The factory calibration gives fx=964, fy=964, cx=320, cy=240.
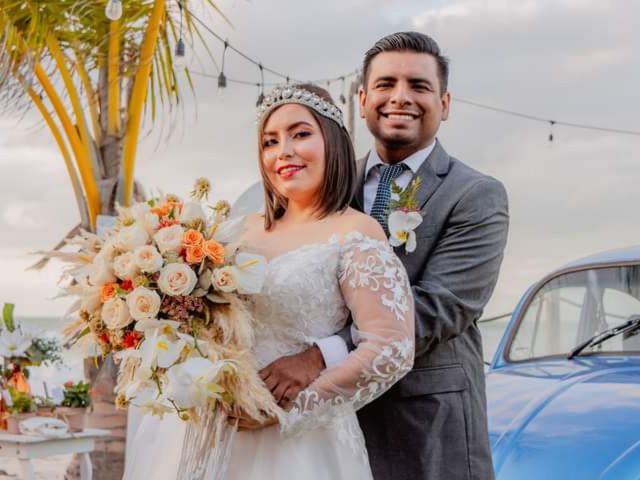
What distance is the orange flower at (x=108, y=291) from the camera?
2543 millimetres

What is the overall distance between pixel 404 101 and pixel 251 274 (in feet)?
3.15

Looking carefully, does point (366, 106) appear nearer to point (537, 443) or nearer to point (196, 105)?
point (537, 443)

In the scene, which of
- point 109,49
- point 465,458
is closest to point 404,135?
point 465,458

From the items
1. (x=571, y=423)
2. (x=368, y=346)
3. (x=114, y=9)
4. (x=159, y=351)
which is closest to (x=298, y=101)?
(x=368, y=346)

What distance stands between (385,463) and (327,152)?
3.24ft

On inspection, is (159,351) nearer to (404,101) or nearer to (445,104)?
(404,101)

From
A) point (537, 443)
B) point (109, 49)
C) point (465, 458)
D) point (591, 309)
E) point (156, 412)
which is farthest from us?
point (109, 49)

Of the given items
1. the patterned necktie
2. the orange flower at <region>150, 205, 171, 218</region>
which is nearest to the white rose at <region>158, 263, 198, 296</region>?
the orange flower at <region>150, 205, 171, 218</region>

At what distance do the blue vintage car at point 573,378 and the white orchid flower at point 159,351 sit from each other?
5.89 ft

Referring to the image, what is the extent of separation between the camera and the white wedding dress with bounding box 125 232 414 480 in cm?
260

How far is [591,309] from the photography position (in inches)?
201

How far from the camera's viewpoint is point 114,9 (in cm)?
827

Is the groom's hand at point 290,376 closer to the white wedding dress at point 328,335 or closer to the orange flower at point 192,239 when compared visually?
the white wedding dress at point 328,335

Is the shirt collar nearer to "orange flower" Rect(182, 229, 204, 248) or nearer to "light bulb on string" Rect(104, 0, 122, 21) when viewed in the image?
"orange flower" Rect(182, 229, 204, 248)
